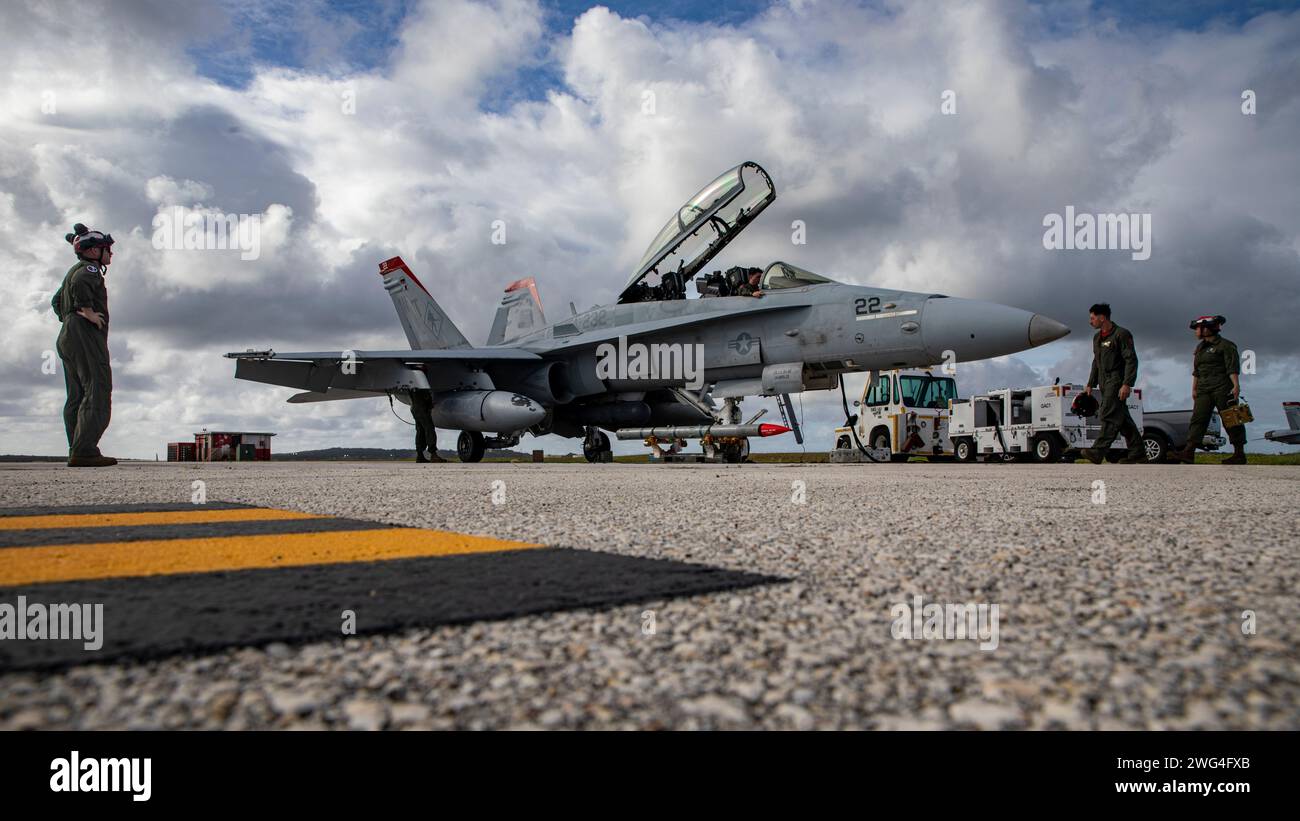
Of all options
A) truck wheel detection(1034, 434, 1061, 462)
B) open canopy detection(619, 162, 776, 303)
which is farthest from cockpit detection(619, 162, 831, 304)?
truck wheel detection(1034, 434, 1061, 462)

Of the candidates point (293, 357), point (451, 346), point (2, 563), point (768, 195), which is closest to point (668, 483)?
point (2, 563)

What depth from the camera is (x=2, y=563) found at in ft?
6.33

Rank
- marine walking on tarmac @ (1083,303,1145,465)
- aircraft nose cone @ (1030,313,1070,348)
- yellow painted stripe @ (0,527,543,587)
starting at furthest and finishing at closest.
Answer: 1. marine walking on tarmac @ (1083,303,1145,465)
2. aircraft nose cone @ (1030,313,1070,348)
3. yellow painted stripe @ (0,527,543,587)

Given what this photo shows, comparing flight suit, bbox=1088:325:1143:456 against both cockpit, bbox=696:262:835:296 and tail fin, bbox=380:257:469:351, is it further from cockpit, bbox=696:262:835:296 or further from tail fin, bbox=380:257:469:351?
tail fin, bbox=380:257:469:351

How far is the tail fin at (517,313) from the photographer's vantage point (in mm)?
20812

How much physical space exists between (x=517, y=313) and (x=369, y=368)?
661cm

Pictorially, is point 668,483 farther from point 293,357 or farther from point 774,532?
point 293,357

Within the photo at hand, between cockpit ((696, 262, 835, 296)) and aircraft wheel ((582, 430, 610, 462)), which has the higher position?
cockpit ((696, 262, 835, 296))

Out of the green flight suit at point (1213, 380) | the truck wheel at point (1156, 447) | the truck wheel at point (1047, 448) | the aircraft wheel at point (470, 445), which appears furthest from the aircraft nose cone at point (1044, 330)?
the aircraft wheel at point (470, 445)

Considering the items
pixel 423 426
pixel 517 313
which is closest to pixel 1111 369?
pixel 423 426

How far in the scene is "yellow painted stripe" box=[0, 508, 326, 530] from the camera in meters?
2.94

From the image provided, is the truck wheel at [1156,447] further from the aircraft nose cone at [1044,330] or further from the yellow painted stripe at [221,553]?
the yellow painted stripe at [221,553]

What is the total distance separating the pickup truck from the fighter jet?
8294 millimetres
